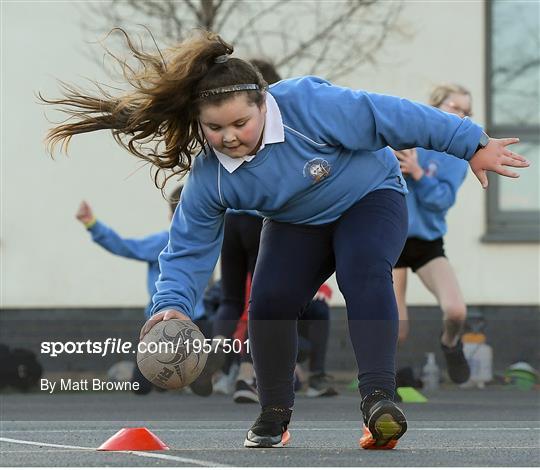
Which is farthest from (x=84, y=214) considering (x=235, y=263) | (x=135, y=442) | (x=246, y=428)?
(x=135, y=442)

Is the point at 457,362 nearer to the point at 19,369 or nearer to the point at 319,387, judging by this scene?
the point at 319,387

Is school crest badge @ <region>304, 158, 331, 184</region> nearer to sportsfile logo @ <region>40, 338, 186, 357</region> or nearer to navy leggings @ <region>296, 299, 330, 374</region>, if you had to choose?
navy leggings @ <region>296, 299, 330, 374</region>

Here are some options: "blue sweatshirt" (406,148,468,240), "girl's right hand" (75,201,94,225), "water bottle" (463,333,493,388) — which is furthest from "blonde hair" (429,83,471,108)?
"water bottle" (463,333,493,388)

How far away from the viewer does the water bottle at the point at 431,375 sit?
12773 mm

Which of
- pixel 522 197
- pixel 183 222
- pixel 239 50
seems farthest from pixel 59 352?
pixel 183 222

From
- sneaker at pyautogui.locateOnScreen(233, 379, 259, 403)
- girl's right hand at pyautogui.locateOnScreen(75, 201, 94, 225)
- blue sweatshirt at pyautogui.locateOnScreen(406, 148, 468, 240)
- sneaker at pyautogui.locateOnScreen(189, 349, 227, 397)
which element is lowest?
sneaker at pyautogui.locateOnScreen(233, 379, 259, 403)

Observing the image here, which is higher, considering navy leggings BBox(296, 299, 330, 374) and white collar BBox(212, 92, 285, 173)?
white collar BBox(212, 92, 285, 173)

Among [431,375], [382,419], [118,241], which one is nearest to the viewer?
[382,419]

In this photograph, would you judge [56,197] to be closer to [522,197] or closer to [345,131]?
[522,197]

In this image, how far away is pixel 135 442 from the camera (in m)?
6.14

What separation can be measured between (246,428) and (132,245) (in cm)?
464

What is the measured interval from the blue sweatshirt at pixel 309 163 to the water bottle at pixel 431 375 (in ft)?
22.5

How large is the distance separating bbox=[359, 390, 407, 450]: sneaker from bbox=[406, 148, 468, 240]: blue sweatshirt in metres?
4.45

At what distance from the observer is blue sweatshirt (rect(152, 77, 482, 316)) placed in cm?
588
